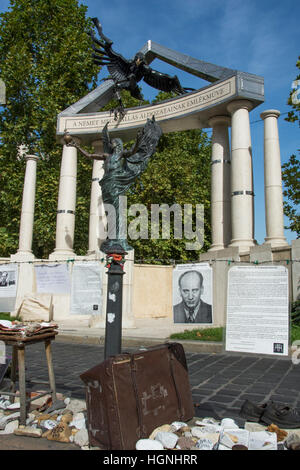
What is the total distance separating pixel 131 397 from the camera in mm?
3158

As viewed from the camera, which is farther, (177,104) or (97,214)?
(97,214)

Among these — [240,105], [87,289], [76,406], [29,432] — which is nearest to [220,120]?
[240,105]

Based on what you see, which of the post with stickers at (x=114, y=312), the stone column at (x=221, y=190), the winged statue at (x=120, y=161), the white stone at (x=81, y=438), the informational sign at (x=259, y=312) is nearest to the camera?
the white stone at (x=81, y=438)

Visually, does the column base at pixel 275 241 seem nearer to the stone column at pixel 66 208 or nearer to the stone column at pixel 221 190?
the stone column at pixel 221 190

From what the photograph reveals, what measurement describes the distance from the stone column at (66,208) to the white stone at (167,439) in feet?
38.3

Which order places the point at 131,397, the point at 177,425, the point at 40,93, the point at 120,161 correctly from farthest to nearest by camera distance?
the point at 40,93, the point at 120,161, the point at 177,425, the point at 131,397

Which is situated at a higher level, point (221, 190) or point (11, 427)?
point (221, 190)

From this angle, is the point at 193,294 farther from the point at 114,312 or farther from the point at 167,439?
the point at 167,439

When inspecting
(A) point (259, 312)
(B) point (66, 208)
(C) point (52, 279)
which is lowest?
(A) point (259, 312)

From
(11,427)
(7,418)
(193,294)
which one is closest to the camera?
(11,427)

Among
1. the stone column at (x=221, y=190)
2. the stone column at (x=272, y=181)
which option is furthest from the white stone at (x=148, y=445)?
the stone column at (x=221, y=190)

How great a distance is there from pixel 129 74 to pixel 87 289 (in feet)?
30.3

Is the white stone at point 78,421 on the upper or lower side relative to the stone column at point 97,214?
lower

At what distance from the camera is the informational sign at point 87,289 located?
1105cm
